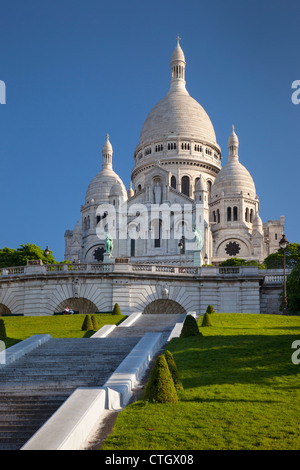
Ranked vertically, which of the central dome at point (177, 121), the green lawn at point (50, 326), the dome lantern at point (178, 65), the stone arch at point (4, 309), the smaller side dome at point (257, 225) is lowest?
the green lawn at point (50, 326)

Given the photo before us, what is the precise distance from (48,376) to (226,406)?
5.63 meters

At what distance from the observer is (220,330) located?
77.7 feet

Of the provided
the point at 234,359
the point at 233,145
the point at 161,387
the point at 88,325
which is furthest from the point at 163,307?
the point at 233,145

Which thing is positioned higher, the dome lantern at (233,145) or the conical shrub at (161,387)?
the dome lantern at (233,145)

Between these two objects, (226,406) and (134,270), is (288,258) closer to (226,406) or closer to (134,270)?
(134,270)

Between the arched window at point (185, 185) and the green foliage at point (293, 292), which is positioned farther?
the arched window at point (185, 185)

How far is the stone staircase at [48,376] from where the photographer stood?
41.8 ft

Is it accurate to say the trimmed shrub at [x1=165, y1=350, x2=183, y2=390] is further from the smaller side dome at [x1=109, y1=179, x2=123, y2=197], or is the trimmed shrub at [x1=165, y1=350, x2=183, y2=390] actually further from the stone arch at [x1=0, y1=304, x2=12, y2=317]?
the smaller side dome at [x1=109, y1=179, x2=123, y2=197]

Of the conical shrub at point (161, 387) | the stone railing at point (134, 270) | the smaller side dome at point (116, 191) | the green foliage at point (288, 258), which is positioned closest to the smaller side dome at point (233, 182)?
the smaller side dome at point (116, 191)

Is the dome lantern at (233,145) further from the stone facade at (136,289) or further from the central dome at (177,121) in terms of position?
the stone facade at (136,289)

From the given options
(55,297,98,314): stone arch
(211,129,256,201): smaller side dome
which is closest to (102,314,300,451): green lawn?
(55,297,98,314): stone arch

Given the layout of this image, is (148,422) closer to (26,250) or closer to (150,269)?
(150,269)

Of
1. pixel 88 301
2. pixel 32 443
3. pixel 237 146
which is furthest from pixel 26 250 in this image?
pixel 32 443

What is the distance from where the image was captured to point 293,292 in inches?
1401
